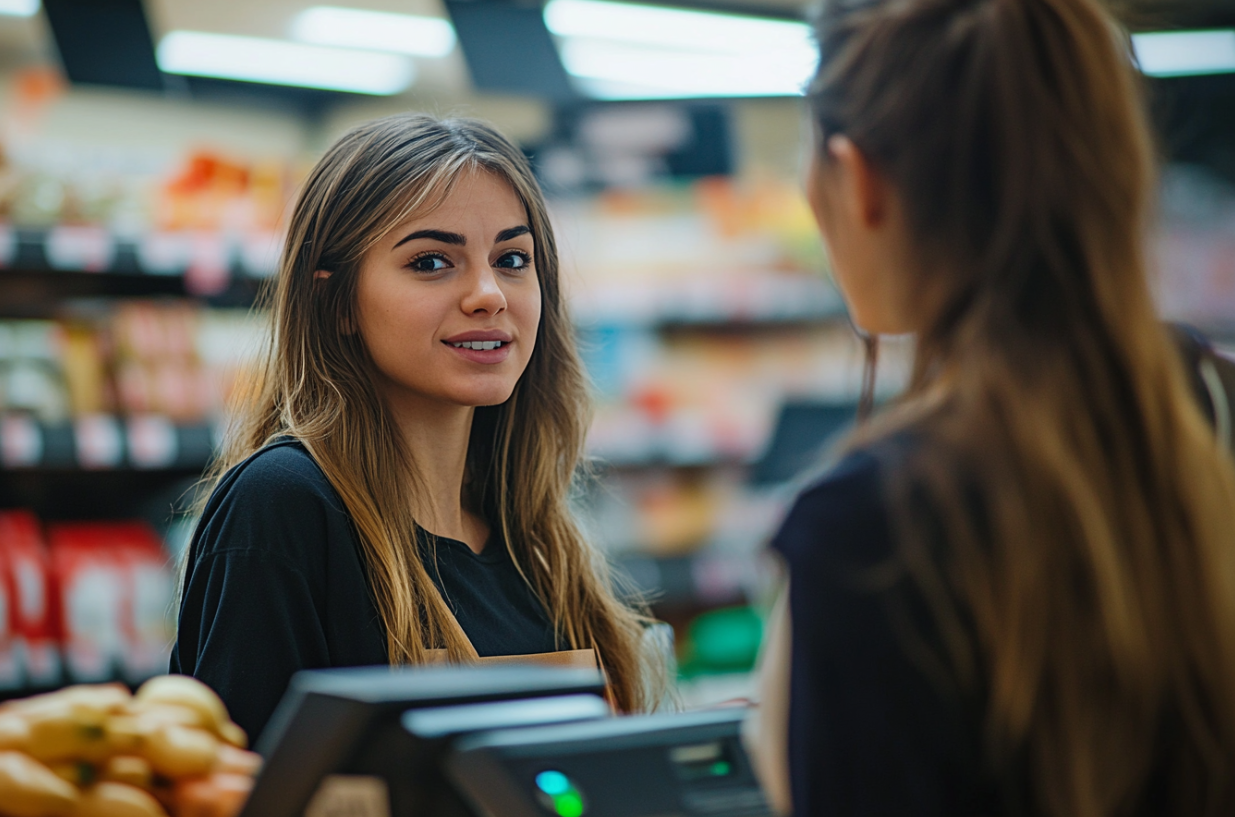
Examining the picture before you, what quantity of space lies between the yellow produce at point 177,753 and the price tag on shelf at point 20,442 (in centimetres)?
246

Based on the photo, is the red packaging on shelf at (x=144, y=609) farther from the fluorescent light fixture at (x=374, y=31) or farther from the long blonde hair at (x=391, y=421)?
the fluorescent light fixture at (x=374, y=31)

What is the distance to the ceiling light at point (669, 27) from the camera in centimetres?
370

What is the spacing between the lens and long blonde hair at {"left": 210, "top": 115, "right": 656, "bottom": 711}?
1.59m

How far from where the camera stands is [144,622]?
3.32 meters

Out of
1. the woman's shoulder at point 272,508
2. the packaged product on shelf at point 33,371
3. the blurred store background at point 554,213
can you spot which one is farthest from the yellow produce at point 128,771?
the packaged product on shelf at point 33,371

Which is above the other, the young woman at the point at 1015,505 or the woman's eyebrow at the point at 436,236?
the woman's eyebrow at the point at 436,236

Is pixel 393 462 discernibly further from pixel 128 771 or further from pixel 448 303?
A: pixel 128 771

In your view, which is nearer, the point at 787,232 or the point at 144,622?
the point at 144,622

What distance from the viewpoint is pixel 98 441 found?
10.7 feet

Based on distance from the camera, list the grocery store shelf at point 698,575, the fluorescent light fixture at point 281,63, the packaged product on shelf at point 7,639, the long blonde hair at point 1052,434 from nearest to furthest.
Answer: the long blonde hair at point 1052,434
the packaged product on shelf at point 7,639
the fluorescent light fixture at point 281,63
the grocery store shelf at point 698,575

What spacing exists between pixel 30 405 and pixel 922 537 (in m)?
3.06

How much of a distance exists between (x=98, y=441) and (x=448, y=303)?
2.04 meters

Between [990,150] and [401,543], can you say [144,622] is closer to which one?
[401,543]

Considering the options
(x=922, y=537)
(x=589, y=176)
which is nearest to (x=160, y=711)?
(x=922, y=537)
